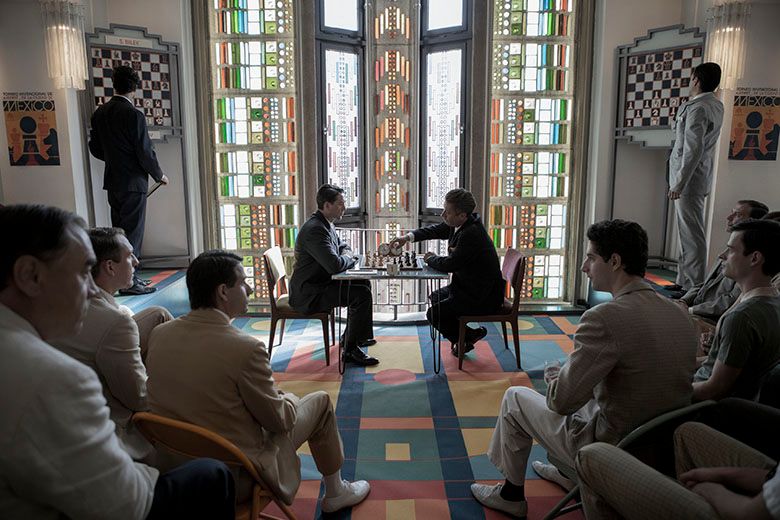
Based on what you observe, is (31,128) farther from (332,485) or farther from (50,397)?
(50,397)

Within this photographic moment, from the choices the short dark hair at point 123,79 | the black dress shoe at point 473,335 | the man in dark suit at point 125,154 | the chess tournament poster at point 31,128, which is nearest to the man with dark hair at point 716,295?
the black dress shoe at point 473,335

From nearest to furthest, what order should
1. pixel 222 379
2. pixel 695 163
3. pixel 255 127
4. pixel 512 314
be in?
pixel 222 379 → pixel 512 314 → pixel 695 163 → pixel 255 127

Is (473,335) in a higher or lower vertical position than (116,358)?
lower

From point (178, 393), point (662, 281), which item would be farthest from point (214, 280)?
point (662, 281)

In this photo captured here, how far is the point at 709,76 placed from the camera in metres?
4.20

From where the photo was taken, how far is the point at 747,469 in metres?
1.47

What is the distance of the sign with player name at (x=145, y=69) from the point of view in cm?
496

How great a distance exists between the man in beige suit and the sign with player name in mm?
4514

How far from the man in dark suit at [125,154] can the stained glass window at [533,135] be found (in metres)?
3.29

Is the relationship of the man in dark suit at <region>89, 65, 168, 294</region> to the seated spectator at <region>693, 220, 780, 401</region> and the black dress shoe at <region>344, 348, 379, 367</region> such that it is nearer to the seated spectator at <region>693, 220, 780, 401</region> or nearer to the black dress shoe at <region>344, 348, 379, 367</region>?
the black dress shoe at <region>344, 348, 379, 367</region>

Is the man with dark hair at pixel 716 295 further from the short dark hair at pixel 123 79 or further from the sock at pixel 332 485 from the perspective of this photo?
the short dark hair at pixel 123 79

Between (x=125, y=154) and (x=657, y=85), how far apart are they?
4.83 meters

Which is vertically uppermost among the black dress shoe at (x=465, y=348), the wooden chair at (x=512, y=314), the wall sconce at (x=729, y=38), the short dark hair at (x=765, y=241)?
the wall sconce at (x=729, y=38)

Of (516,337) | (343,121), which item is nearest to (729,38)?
(516,337)
